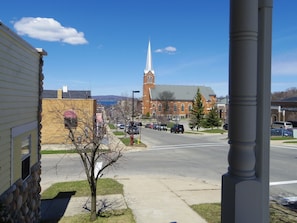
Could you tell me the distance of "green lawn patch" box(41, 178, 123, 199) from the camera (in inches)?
472

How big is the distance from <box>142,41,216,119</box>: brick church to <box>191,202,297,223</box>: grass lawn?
98982 millimetres

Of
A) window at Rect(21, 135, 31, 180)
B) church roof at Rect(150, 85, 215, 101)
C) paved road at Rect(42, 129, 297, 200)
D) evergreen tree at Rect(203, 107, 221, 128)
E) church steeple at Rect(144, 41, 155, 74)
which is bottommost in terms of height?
paved road at Rect(42, 129, 297, 200)

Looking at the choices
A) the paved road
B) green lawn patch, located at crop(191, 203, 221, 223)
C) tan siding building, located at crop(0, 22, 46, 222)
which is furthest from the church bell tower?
tan siding building, located at crop(0, 22, 46, 222)

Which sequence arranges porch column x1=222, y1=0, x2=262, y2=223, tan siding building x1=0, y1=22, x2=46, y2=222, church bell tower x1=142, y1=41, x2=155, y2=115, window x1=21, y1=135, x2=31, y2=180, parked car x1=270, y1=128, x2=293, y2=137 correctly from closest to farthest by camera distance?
porch column x1=222, y1=0, x2=262, y2=223
tan siding building x1=0, y1=22, x2=46, y2=222
window x1=21, y1=135, x2=31, y2=180
parked car x1=270, y1=128, x2=293, y2=137
church bell tower x1=142, y1=41, x2=155, y2=115

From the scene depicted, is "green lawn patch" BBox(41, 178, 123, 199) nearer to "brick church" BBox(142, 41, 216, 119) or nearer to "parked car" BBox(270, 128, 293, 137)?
"parked car" BBox(270, 128, 293, 137)

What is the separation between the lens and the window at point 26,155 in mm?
7355

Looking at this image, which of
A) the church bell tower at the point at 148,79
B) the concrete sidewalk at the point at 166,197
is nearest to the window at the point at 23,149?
the concrete sidewalk at the point at 166,197

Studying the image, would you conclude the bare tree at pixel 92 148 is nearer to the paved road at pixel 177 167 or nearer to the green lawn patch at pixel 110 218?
the green lawn patch at pixel 110 218

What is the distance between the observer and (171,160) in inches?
831

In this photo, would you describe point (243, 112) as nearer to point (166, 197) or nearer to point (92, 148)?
point (92, 148)

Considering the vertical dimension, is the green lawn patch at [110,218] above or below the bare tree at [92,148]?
below

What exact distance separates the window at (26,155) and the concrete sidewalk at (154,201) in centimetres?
212

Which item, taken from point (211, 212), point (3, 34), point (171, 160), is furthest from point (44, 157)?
point (3, 34)

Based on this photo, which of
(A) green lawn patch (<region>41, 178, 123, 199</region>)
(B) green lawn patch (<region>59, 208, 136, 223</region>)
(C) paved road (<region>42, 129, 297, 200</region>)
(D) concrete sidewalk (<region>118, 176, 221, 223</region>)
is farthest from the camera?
(C) paved road (<region>42, 129, 297, 200</region>)
